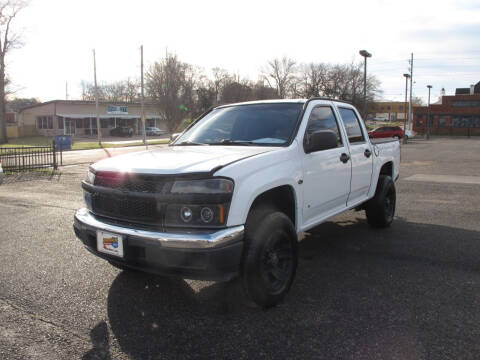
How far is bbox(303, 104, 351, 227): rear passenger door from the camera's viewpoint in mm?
4027

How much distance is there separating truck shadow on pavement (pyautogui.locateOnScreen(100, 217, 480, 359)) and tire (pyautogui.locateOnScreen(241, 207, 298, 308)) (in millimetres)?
186

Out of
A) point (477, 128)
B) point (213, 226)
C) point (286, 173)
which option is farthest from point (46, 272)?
point (477, 128)

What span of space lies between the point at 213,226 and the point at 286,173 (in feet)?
3.17

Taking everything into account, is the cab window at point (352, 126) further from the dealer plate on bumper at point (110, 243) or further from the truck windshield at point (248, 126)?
the dealer plate on bumper at point (110, 243)

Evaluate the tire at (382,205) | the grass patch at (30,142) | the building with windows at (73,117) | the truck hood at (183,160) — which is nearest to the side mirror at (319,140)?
the truck hood at (183,160)

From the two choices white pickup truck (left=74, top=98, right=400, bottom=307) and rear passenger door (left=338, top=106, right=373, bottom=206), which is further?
rear passenger door (left=338, top=106, right=373, bottom=206)

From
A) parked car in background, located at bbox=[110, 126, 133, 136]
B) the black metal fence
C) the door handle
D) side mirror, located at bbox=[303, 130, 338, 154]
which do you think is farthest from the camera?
parked car in background, located at bbox=[110, 126, 133, 136]

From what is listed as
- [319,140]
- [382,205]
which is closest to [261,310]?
[319,140]

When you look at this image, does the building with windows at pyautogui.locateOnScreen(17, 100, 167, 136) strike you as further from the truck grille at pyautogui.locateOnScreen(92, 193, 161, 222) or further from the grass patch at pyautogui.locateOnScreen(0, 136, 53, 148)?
the truck grille at pyautogui.locateOnScreen(92, 193, 161, 222)

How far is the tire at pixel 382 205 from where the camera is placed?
5.82 metres

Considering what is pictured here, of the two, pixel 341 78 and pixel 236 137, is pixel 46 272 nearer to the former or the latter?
pixel 236 137


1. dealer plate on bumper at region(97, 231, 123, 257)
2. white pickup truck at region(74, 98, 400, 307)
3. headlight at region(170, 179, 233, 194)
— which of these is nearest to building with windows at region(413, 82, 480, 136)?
white pickup truck at region(74, 98, 400, 307)

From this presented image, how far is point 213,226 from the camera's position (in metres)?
2.99

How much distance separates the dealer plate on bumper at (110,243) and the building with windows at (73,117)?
148 feet
